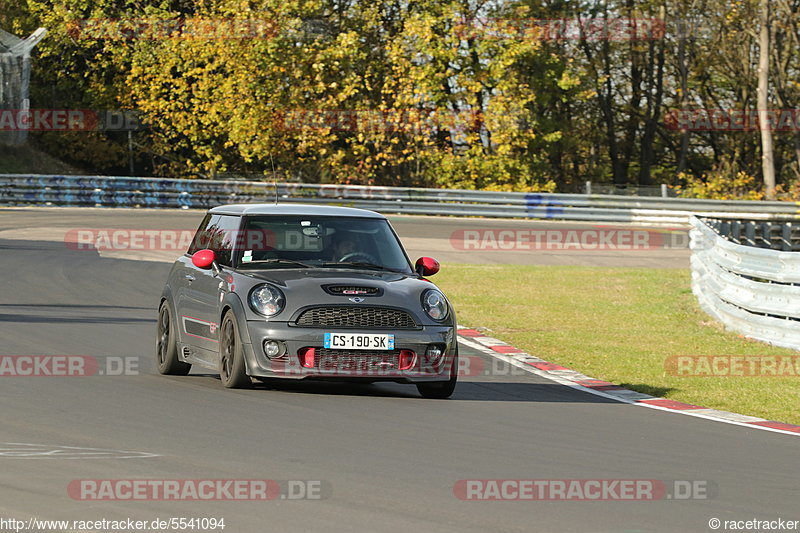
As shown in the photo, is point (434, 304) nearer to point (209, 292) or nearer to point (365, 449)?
point (209, 292)

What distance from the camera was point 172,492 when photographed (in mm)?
6316

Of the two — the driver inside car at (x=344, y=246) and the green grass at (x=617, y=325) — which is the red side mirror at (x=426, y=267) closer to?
the driver inside car at (x=344, y=246)

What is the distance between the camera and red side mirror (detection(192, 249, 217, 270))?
11.1 meters

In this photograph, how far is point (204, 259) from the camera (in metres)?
11.1

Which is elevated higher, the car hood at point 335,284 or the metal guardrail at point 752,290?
the car hood at point 335,284

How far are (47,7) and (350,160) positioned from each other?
11.6 metres

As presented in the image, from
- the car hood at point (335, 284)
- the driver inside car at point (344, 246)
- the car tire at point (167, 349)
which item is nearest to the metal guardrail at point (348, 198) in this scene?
the car tire at point (167, 349)

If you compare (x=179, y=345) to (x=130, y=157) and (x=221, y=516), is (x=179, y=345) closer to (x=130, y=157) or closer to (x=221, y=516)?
(x=221, y=516)

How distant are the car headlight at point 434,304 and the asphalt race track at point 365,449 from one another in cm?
70

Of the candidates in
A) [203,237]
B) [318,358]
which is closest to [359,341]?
[318,358]

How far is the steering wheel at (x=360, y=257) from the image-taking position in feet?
36.6

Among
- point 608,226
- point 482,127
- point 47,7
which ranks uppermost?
point 47,7

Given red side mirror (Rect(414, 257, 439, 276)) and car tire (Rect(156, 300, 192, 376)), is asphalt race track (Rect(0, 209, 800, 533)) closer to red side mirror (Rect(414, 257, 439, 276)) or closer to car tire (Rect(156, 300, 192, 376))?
car tire (Rect(156, 300, 192, 376))

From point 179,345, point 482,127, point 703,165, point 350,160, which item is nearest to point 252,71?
point 350,160
